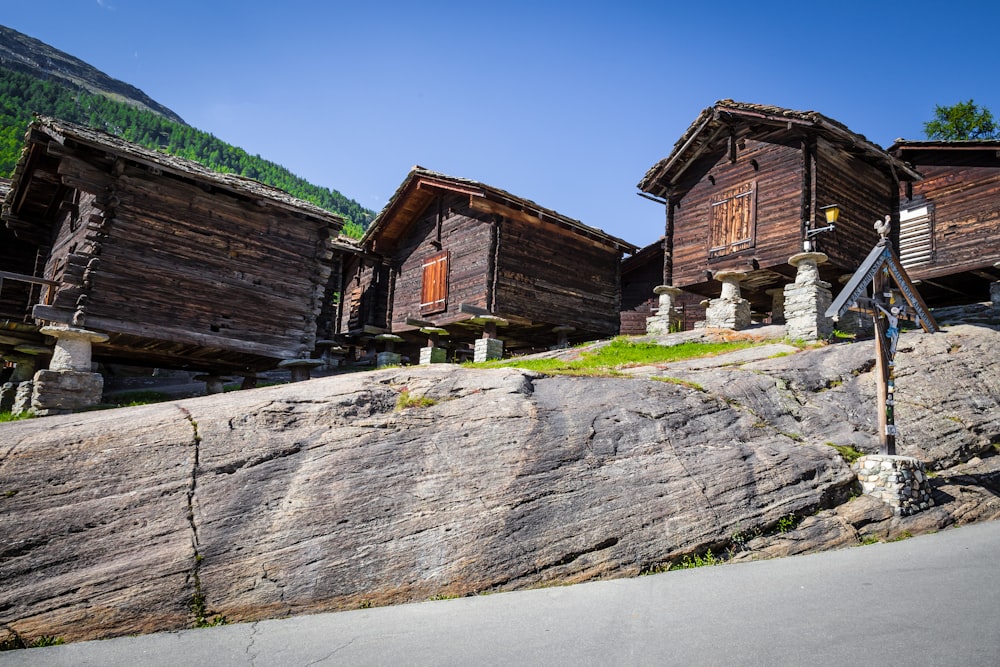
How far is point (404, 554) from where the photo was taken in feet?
23.9

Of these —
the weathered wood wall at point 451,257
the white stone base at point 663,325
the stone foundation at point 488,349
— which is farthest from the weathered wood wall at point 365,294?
the white stone base at point 663,325

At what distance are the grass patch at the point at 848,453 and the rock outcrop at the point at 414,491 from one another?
183 millimetres

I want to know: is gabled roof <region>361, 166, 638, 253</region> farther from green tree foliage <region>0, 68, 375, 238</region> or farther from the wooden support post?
green tree foliage <region>0, 68, 375, 238</region>

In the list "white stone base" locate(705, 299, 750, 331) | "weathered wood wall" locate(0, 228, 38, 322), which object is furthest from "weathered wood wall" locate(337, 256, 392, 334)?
"white stone base" locate(705, 299, 750, 331)

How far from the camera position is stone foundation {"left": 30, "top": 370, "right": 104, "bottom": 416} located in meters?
13.6

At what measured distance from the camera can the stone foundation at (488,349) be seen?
1992 centimetres

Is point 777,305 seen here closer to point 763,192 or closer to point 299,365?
point 763,192

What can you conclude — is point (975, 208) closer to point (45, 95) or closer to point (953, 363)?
point (953, 363)

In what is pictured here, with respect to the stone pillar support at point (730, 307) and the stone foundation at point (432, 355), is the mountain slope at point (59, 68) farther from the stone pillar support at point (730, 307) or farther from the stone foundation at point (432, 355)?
the stone pillar support at point (730, 307)

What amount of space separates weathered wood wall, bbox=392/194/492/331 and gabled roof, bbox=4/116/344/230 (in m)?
4.42

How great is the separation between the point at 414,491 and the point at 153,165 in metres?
11.8

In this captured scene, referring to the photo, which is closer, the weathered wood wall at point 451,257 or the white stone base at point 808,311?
the white stone base at point 808,311

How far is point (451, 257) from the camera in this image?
21672 mm

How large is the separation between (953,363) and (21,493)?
50.6 ft
